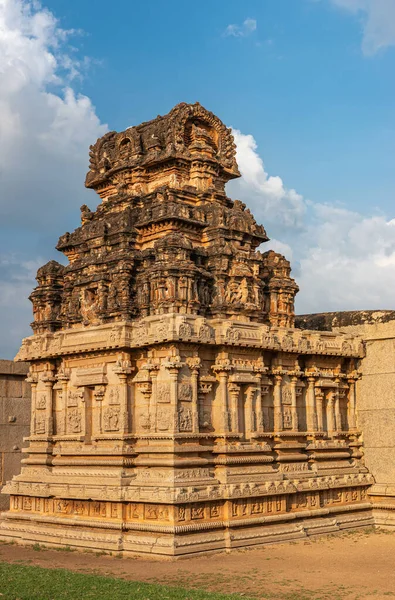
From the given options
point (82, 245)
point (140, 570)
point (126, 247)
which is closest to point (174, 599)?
point (140, 570)

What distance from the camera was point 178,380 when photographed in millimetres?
16703

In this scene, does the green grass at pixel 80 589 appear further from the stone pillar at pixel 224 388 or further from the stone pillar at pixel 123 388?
the stone pillar at pixel 224 388

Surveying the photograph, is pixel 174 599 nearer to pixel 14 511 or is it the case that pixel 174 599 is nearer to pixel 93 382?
pixel 93 382

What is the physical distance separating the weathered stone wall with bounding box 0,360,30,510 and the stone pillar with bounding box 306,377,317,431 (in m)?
8.33

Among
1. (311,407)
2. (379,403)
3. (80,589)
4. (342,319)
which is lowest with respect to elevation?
(80,589)

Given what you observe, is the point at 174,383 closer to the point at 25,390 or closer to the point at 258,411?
the point at 258,411

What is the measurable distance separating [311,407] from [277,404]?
136cm

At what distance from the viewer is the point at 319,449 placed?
19.5 m

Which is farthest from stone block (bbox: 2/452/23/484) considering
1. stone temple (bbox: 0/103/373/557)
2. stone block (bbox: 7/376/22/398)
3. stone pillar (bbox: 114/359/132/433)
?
stone pillar (bbox: 114/359/132/433)

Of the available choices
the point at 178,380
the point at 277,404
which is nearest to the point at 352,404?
the point at 277,404

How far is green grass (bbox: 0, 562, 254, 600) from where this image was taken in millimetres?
11766

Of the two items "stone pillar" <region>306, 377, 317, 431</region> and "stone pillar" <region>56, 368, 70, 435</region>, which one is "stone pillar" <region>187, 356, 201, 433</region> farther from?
"stone pillar" <region>306, 377, 317, 431</region>

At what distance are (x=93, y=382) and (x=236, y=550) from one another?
193 inches

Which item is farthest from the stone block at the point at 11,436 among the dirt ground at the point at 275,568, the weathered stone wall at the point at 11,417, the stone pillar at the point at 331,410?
the stone pillar at the point at 331,410
